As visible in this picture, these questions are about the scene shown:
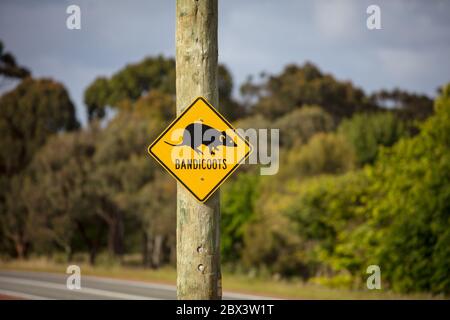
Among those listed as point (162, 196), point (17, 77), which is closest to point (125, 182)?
point (162, 196)

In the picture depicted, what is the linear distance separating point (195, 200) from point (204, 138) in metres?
0.60

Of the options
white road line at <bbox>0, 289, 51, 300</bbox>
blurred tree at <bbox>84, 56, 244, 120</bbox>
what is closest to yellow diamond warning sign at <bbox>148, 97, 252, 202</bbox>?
white road line at <bbox>0, 289, 51, 300</bbox>

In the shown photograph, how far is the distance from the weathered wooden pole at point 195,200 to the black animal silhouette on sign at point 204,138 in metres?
0.23

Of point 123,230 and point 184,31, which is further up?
point 184,31

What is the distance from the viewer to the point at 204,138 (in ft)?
19.0

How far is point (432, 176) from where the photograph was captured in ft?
74.7

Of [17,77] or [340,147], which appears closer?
[340,147]

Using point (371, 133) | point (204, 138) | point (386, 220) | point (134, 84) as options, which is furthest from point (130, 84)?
point (204, 138)

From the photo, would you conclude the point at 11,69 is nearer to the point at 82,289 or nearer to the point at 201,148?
the point at 82,289

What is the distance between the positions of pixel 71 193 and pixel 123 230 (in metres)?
4.78

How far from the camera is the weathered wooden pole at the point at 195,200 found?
5.65 meters
